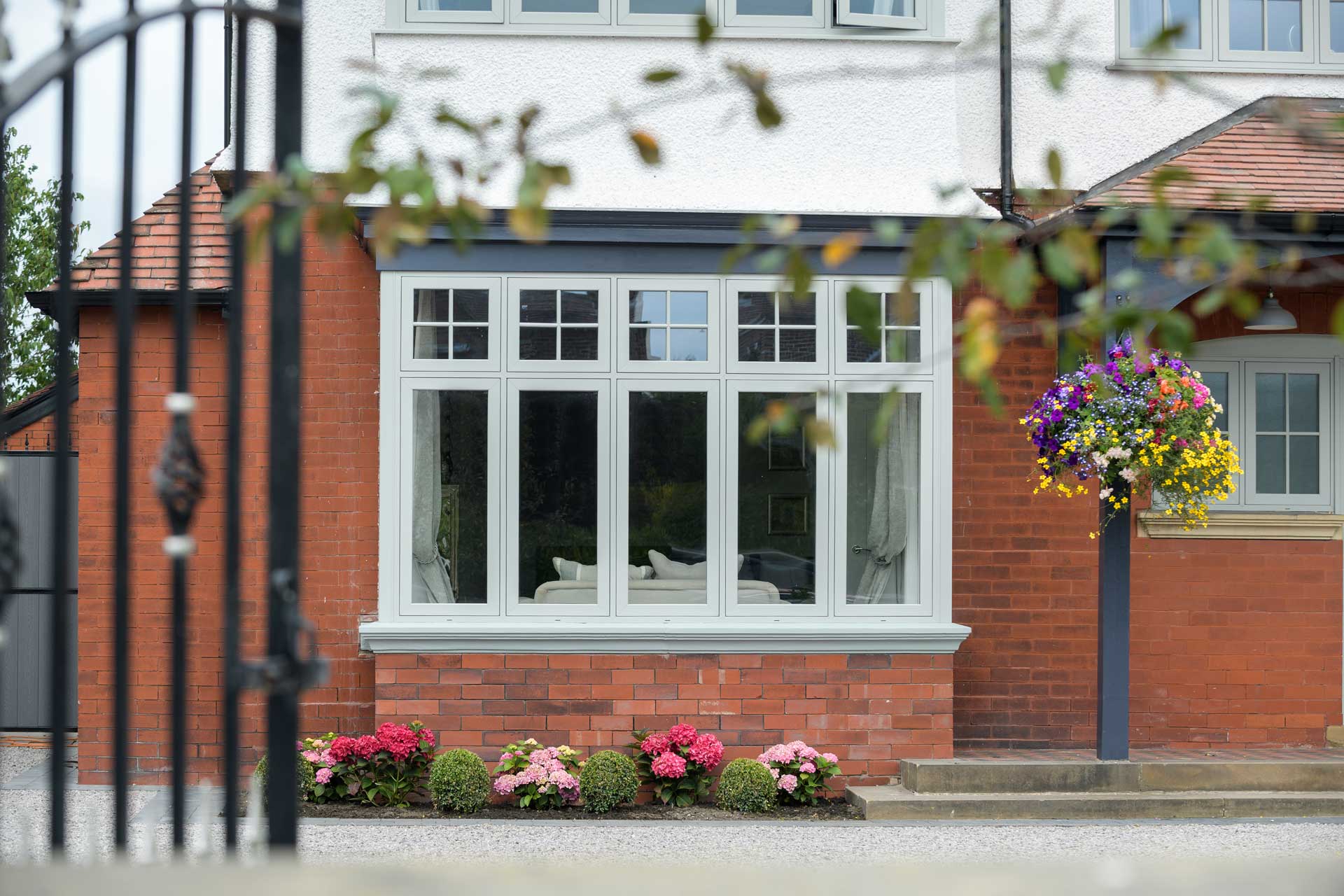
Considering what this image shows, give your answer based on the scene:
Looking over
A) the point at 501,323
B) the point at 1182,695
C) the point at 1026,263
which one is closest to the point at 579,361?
the point at 501,323

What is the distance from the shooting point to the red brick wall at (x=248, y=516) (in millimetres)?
7750

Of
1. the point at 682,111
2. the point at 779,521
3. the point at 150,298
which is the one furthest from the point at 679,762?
the point at 150,298

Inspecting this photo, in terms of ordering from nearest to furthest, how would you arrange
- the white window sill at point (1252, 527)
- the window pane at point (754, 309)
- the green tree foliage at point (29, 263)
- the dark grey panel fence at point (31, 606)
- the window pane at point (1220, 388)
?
the window pane at point (754, 309)
the white window sill at point (1252, 527)
the window pane at point (1220, 388)
the dark grey panel fence at point (31, 606)
the green tree foliage at point (29, 263)

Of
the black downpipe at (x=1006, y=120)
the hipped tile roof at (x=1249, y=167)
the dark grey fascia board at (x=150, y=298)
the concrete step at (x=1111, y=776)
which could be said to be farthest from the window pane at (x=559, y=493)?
the hipped tile roof at (x=1249, y=167)

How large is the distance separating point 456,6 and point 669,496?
319 centimetres

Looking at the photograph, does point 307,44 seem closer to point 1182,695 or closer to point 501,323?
point 501,323

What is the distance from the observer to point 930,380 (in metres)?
7.54

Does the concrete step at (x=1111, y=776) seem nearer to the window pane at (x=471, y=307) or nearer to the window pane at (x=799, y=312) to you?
the window pane at (x=799, y=312)

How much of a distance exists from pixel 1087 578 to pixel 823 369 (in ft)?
7.71

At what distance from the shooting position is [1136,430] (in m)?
6.62

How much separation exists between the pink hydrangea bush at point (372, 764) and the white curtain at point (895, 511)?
2797mm

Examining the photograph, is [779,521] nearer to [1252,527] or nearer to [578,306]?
[578,306]

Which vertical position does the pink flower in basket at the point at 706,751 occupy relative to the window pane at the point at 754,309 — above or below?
below

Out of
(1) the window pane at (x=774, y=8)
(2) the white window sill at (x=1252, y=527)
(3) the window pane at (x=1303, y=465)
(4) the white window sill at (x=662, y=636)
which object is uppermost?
(1) the window pane at (x=774, y=8)
